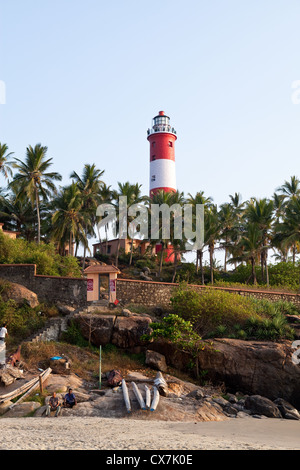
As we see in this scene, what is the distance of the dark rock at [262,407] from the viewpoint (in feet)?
50.9

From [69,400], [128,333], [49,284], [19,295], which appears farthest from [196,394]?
[49,284]

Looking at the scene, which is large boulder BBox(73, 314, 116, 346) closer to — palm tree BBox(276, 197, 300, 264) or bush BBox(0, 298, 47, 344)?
bush BBox(0, 298, 47, 344)

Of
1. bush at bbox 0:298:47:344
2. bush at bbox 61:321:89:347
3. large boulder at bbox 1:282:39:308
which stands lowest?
bush at bbox 61:321:89:347

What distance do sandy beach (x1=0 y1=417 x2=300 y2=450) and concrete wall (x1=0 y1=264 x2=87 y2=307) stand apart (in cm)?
1131

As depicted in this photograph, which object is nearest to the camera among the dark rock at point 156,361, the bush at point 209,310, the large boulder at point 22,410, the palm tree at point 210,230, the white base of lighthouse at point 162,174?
the large boulder at point 22,410

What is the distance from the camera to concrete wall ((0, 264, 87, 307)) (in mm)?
23562

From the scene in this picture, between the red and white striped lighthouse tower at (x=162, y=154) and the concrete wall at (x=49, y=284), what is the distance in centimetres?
2571

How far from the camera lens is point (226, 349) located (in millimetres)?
19844

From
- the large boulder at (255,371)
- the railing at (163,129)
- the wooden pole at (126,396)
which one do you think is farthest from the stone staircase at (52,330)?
the railing at (163,129)

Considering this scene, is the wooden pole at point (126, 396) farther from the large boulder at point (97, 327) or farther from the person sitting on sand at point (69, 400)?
the large boulder at point (97, 327)

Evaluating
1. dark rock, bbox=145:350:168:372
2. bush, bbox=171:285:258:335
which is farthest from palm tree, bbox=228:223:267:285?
dark rock, bbox=145:350:168:372

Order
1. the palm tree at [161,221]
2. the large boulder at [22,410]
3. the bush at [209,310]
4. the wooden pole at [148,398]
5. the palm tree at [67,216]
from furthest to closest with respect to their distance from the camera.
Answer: the palm tree at [161,221] < the palm tree at [67,216] < the bush at [209,310] < the wooden pole at [148,398] < the large boulder at [22,410]
